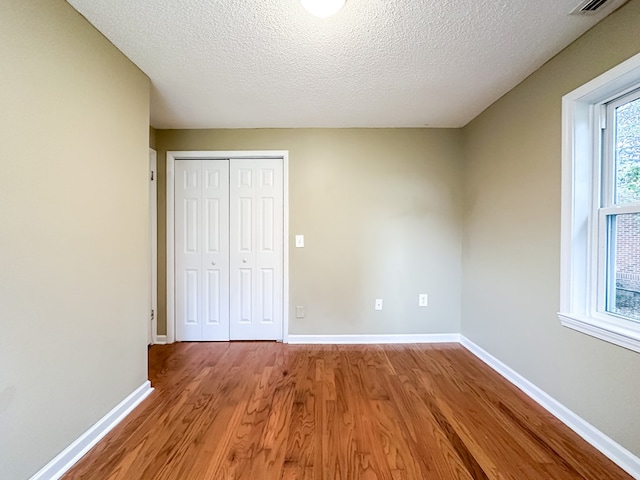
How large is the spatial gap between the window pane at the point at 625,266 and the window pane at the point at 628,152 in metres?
0.13

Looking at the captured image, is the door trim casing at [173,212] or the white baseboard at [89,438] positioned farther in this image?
the door trim casing at [173,212]

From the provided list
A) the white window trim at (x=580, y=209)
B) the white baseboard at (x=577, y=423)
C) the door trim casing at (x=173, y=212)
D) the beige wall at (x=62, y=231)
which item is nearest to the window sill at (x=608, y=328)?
the white window trim at (x=580, y=209)

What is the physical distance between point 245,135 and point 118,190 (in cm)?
153

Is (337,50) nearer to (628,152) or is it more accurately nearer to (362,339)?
(628,152)

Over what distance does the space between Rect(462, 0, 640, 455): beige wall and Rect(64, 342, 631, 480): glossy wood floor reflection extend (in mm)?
239

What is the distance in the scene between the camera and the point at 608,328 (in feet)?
4.78

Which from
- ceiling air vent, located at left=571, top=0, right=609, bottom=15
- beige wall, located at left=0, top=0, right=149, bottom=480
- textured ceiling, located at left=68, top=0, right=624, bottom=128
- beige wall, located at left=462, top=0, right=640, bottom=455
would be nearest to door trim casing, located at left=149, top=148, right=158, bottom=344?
textured ceiling, located at left=68, top=0, right=624, bottom=128

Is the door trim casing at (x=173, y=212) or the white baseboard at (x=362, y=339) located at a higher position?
the door trim casing at (x=173, y=212)

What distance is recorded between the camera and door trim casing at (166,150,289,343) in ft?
9.78

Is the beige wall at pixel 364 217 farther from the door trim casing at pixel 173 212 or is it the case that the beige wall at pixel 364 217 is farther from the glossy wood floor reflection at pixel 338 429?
the glossy wood floor reflection at pixel 338 429

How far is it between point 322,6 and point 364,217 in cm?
194

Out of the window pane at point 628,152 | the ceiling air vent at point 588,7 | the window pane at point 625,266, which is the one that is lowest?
the window pane at point 625,266

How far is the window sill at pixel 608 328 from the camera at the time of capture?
4.45 ft

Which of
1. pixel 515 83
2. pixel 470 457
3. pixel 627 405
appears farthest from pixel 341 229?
pixel 627 405
